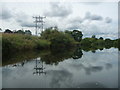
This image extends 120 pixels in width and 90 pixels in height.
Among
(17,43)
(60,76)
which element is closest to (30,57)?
(17,43)

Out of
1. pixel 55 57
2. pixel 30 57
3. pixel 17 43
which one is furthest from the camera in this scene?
pixel 17 43

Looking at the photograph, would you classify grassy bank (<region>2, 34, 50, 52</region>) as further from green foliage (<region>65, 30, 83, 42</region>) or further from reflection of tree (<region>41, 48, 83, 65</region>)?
green foliage (<region>65, 30, 83, 42</region>)

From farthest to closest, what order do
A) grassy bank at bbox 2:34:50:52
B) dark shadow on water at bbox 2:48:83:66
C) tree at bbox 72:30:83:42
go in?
tree at bbox 72:30:83:42
grassy bank at bbox 2:34:50:52
dark shadow on water at bbox 2:48:83:66

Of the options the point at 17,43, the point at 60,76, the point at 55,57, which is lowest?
the point at 60,76

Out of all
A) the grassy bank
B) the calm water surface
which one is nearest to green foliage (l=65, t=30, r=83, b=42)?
the grassy bank

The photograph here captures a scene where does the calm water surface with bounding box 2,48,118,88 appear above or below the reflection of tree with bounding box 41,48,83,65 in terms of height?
below

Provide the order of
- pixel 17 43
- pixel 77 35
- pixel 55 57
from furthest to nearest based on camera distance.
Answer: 1. pixel 77 35
2. pixel 17 43
3. pixel 55 57

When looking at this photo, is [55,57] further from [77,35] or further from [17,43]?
[77,35]

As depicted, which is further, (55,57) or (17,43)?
(17,43)

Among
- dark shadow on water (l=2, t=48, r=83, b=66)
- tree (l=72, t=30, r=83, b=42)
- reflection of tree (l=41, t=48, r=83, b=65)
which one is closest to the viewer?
dark shadow on water (l=2, t=48, r=83, b=66)

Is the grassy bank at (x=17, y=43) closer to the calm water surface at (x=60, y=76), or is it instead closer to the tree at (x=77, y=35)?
the calm water surface at (x=60, y=76)

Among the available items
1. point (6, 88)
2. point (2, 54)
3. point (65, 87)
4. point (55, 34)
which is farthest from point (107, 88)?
point (55, 34)

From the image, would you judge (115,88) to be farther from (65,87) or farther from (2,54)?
(2,54)

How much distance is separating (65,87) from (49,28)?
1671 inches
